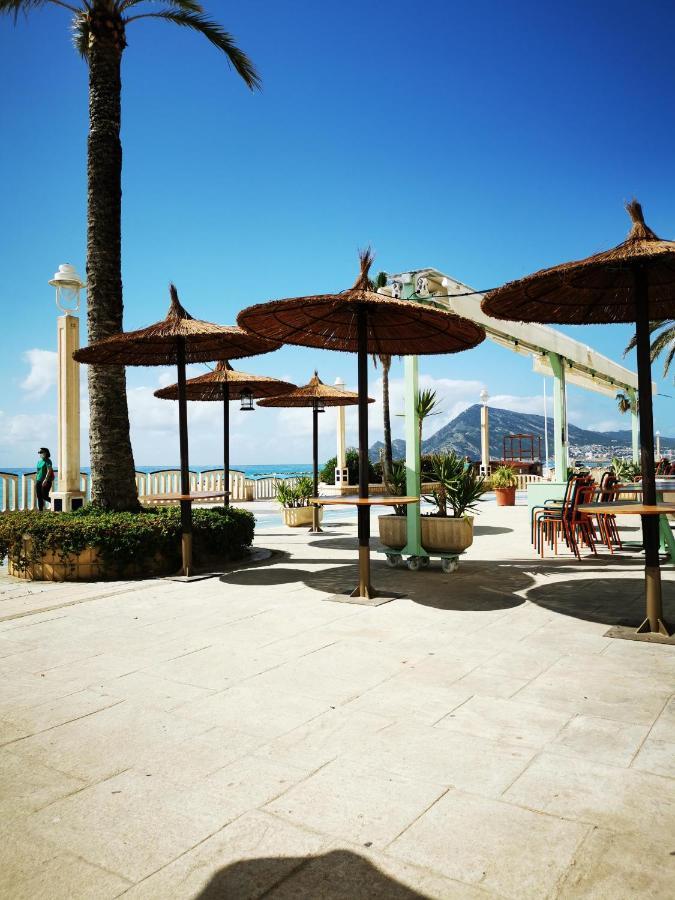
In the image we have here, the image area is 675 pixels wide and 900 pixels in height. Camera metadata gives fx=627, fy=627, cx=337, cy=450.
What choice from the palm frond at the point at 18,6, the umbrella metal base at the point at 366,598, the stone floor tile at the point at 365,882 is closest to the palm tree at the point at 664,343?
the umbrella metal base at the point at 366,598

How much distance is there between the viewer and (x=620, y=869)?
175 centimetres

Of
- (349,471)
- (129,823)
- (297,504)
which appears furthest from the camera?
(349,471)

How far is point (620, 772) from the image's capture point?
91.9 inches

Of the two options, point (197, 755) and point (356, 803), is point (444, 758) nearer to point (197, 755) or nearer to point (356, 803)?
point (356, 803)

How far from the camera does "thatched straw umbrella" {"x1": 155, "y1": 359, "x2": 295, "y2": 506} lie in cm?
1051

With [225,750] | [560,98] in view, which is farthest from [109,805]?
[560,98]

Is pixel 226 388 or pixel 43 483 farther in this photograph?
pixel 43 483

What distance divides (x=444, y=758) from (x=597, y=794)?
0.56 meters

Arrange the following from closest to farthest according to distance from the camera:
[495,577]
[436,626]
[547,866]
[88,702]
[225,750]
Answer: [547,866]
[225,750]
[88,702]
[436,626]
[495,577]

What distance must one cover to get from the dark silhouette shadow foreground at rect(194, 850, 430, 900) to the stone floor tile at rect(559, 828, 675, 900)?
436 mm

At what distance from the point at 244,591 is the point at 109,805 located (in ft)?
12.7

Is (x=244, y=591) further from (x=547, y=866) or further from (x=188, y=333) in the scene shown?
(x=547, y=866)

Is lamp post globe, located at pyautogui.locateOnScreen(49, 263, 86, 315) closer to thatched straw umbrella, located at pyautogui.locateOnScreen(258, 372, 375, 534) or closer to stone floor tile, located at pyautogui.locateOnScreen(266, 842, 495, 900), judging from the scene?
thatched straw umbrella, located at pyautogui.locateOnScreen(258, 372, 375, 534)

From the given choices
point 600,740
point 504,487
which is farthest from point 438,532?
point 504,487
